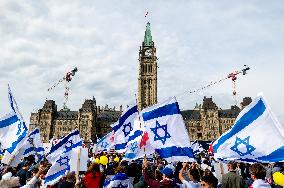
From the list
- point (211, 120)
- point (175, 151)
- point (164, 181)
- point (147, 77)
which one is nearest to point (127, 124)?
point (175, 151)

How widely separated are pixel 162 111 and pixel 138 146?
8.07 ft

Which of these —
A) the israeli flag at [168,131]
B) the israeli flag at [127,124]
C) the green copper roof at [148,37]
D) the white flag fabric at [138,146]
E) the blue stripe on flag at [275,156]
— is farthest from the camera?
the green copper roof at [148,37]

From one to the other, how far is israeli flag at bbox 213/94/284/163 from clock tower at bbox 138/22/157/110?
433 feet

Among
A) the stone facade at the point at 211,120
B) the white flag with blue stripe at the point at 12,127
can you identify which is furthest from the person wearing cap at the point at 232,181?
the stone facade at the point at 211,120

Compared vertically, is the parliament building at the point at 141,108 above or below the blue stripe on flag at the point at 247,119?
above

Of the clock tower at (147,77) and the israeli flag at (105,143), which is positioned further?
the clock tower at (147,77)

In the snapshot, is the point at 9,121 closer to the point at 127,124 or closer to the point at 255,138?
the point at 127,124

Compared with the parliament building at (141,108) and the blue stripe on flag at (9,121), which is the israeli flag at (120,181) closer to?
the blue stripe on flag at (9,121)

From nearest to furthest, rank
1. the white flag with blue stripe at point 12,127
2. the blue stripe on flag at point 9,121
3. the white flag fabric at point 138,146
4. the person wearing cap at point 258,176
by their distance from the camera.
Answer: the person wearing cap at point 258,176 < the white flag fabric at point 138,146 < the white flag with blue stripe at point 12,127 < the blue stripe on flag at point 9,121

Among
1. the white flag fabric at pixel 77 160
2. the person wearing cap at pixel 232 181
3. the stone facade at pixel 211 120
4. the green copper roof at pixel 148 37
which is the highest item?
the green copper roof at pixel 148 37

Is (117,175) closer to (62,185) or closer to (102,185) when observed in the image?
(102,185)

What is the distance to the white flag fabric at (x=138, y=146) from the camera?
10.8 m

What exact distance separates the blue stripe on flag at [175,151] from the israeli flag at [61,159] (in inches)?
123

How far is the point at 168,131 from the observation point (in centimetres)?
942
